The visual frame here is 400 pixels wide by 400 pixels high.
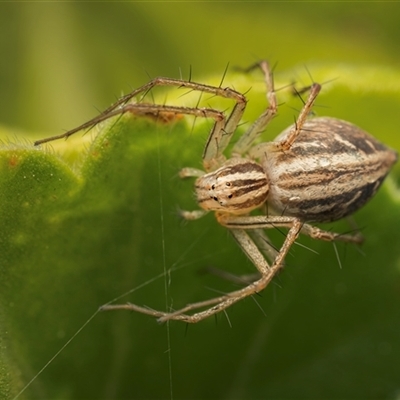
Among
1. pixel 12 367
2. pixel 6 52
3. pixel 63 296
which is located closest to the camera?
pixel 12 367

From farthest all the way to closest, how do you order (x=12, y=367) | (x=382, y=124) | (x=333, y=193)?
1. (x=382, y=124)
2. (x=333, y=193)
3. (x=12, y=367)

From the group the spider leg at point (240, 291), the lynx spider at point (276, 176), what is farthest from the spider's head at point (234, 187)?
the spider leg at point (240, 291)

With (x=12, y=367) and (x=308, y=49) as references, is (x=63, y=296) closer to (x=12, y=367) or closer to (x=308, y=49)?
(x=12, y=367)

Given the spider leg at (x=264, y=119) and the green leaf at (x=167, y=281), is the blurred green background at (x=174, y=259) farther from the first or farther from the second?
the spider leg at (x=264, y=119)

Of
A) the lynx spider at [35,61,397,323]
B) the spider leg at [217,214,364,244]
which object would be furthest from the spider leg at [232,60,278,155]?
the spider leg at [217,214,364,244]

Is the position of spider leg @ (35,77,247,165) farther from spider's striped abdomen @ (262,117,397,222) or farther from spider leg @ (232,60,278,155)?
spider's striped abdomen @ (262,117,397,222)

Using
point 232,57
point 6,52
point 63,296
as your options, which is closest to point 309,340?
point 63,296
